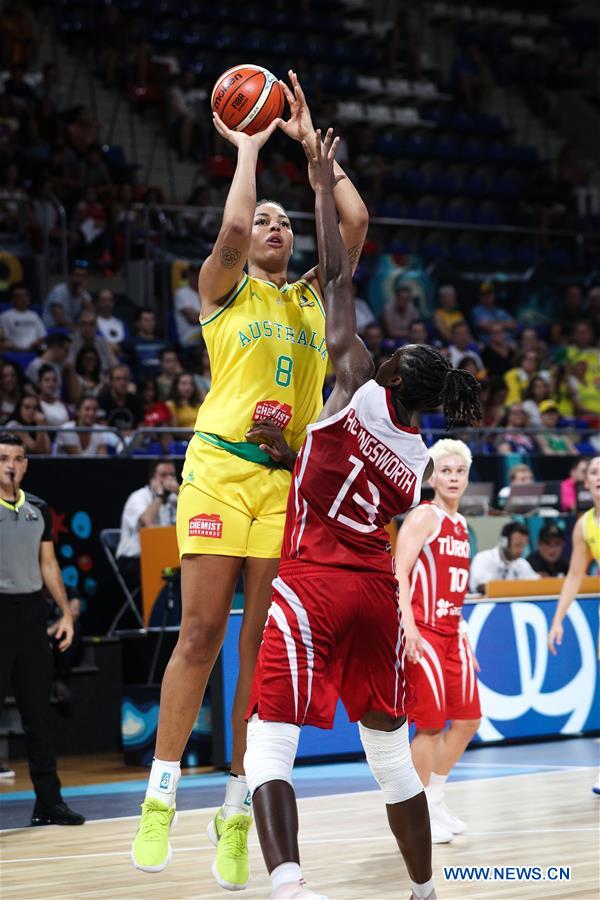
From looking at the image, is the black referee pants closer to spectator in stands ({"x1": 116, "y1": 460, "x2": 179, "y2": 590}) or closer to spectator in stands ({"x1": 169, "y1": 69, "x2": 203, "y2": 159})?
spectator in stands ({"x1": 116, "y1": 460, "x2": 179, "y2": 590})

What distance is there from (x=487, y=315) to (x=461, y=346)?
1.65 meters

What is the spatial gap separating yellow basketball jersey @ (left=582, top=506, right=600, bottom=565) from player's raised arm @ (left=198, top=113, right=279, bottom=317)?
13.8 ft

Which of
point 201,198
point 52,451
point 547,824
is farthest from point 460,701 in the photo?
point 201,198

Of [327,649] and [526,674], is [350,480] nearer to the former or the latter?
[327,649]

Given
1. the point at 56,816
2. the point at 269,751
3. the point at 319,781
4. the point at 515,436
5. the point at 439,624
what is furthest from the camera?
the point at 515,436

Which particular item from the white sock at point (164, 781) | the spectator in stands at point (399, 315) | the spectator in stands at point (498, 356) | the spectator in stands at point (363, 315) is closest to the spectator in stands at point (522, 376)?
the spectator in stands at point (498, 356)

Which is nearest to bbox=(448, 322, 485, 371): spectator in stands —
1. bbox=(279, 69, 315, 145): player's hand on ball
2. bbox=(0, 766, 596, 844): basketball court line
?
bbox=(0, 766, 596, 844): basketball court line

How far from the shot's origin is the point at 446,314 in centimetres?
1695

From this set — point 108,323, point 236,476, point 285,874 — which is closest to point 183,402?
point 108,323

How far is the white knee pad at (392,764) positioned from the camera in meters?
4.38

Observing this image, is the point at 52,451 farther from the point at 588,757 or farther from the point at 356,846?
the point at 356,846

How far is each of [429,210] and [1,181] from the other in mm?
6927

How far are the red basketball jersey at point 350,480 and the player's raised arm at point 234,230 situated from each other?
3.07 ft

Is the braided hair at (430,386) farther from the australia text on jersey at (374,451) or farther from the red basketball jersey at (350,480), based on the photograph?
the australia text on jersey at (374,451)
